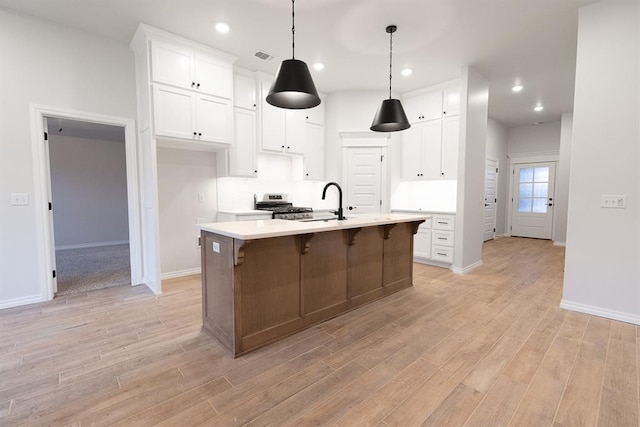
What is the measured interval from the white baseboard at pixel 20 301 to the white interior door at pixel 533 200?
9739 mm

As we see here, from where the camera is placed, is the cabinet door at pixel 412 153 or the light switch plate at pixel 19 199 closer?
the light switch plate at pixel 19 199

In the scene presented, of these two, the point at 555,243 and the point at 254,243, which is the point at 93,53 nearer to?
the point at 254,243

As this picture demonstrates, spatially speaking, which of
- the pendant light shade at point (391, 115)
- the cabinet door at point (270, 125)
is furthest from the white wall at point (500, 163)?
the cabinet door at point (270, 125)

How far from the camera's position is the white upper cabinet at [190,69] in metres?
3.39

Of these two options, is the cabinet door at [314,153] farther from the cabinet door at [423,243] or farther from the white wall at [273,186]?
the cabinet door at [423,243]

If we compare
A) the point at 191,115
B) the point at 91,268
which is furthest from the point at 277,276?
the point at 91,268

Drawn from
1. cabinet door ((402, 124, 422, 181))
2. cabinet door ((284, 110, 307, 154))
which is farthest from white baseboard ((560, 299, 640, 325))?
cabinet door ((284, 110, 307, 154))

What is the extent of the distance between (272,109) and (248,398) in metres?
4.03

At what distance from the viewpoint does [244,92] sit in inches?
172

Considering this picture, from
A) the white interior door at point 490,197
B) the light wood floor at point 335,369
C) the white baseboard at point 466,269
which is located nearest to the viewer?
the light wood floor at point 335,369

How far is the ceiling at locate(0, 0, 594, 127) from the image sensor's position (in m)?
2.91

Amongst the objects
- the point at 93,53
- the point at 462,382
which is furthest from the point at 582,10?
the point at 93,53

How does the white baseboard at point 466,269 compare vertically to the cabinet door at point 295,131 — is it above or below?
below

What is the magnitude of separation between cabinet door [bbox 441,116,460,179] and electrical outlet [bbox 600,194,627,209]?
1991mm
